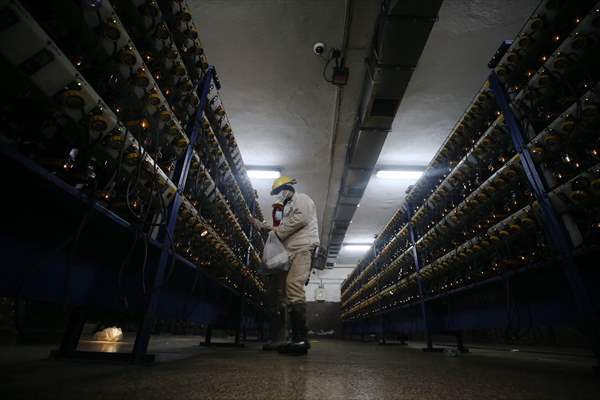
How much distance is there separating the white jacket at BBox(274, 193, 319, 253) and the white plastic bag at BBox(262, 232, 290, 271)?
80 millimetres

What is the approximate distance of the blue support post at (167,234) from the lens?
1946 millimetres

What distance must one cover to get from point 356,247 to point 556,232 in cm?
1187

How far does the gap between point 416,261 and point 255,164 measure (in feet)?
13.8

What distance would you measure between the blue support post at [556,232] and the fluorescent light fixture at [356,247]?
1115 centimetres

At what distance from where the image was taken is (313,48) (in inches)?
163

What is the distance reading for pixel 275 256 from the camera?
131 inches

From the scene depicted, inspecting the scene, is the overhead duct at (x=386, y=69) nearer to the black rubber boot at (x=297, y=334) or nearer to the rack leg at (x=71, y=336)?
the black rubber boot at (x=297, y=334)

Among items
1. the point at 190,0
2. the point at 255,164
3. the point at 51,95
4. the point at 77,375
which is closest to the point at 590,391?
the point at 77,375

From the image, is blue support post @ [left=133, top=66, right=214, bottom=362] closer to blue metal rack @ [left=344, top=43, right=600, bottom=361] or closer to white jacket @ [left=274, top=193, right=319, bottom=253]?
white jacket @ [left=274, top=193, right=319, bottom=253]

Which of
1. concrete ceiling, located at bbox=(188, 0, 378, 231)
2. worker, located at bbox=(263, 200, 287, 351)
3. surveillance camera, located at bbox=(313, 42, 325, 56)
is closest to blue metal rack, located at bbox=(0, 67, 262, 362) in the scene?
worker, located at bbox=(263, 200, 287, 351)

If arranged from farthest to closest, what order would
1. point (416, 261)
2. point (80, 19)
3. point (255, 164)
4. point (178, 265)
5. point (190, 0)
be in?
point (255, 164), point (416, 261), point (190, 0), point (178, 265), point (80, 19)

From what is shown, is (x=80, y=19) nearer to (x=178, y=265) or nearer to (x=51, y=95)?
(x=51, y=95)

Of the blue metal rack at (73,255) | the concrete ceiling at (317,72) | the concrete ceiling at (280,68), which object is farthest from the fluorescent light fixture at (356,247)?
the blue metal rack at (73,255)

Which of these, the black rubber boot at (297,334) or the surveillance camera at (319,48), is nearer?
the black rubber boot at (297,334)
